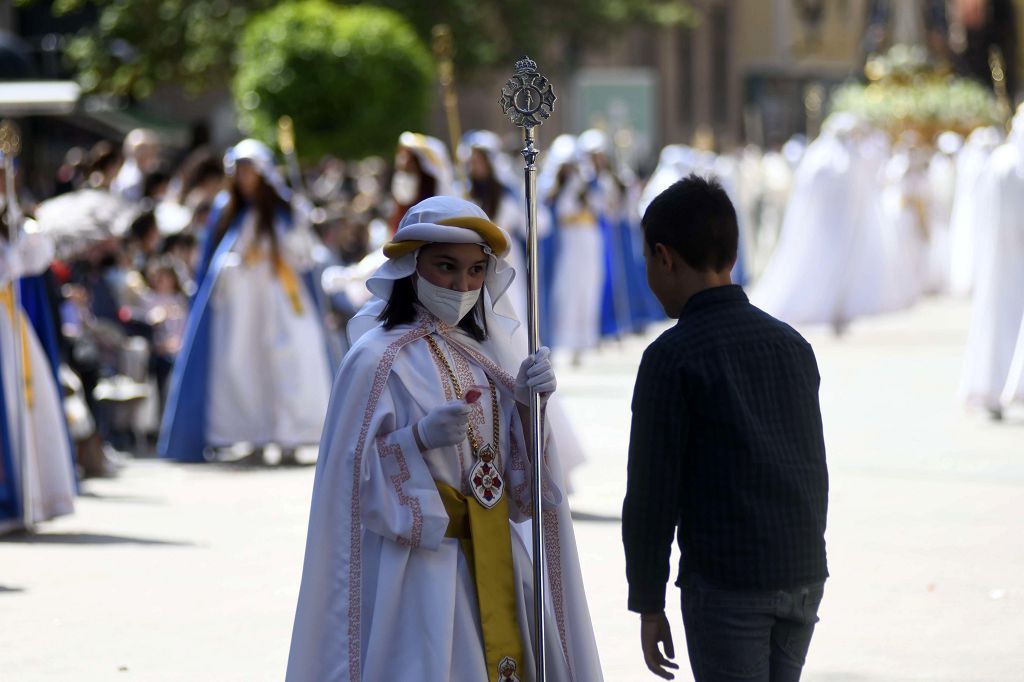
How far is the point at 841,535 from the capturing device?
8.61 meters

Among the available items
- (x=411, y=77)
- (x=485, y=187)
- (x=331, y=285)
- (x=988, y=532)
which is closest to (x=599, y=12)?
(x=411, y=77)

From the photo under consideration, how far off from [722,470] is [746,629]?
0.31 meters

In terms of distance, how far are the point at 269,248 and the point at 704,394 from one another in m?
8.09

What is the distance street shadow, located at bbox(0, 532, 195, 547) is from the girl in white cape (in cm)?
437

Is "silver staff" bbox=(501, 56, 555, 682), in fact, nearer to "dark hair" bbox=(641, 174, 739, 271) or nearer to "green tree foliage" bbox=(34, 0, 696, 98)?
"dark hair" bbox=(641, 174, 739, 271)

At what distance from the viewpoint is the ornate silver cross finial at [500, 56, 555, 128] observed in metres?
4.74

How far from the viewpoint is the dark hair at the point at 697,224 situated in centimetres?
405

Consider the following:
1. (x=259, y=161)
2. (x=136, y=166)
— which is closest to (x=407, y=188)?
(x=259, y=161)

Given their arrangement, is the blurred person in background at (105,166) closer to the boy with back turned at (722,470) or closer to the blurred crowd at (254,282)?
the blurred crowd at (254,282)

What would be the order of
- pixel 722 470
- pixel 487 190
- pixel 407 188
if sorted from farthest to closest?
pixel 487 190 → pixel 407 188 → pixel 722 470

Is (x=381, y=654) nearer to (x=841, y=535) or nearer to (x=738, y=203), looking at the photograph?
(x=841, y=535)

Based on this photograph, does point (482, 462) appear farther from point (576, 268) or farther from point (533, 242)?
point (576, 268)

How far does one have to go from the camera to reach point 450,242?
4.61m

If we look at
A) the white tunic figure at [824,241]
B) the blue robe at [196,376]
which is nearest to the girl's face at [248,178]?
the blue robe at [196,376]
